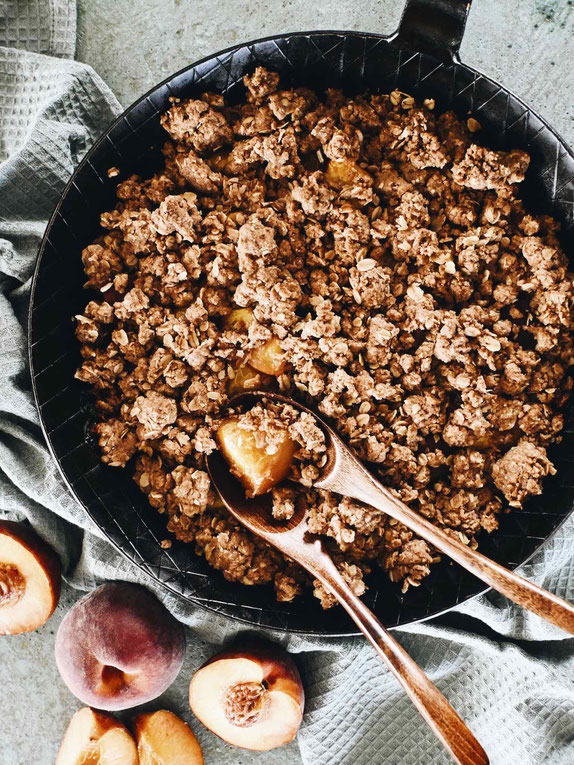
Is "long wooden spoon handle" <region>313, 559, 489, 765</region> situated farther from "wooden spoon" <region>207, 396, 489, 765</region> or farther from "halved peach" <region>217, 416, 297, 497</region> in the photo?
"halved peach" <region>217, 416, 297, 497</region>

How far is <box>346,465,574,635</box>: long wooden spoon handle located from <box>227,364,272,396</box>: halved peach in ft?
0.93

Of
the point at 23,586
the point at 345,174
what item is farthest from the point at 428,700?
the point at 23,586

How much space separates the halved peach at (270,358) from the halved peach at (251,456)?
4.9 inches

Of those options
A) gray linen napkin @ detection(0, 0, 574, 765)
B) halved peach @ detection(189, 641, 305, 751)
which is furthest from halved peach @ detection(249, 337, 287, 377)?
halved peach @ detection(189, 641, 305, 751)

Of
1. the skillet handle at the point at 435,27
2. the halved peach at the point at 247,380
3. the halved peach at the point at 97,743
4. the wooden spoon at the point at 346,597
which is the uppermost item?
the skillet handle at the point at 435,27

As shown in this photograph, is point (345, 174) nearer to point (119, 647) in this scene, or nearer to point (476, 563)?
point (476, 563)

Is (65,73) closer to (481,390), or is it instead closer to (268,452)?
(268,452)

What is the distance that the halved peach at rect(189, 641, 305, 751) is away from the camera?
1.74 meters

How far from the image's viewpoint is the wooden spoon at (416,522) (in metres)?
1.14

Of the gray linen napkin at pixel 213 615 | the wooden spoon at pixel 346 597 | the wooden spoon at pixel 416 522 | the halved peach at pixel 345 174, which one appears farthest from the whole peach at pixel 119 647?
the halved peach at pixel 345 174

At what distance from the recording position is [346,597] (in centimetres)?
133

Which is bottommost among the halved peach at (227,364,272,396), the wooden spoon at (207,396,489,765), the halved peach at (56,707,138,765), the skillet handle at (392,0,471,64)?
the halved peach at (56,707,138,765)

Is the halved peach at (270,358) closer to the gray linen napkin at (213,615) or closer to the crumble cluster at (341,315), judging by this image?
the crumble cluster at (341,315)

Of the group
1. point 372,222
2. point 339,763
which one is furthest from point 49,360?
point 339,763
